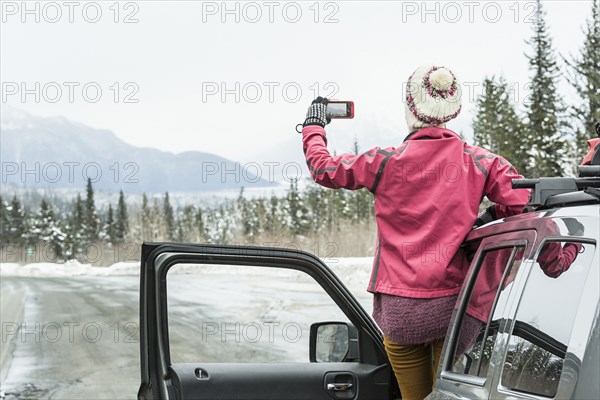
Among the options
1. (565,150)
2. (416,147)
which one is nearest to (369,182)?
(416,147)

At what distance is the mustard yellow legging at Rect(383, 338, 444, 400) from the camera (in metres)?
3.23

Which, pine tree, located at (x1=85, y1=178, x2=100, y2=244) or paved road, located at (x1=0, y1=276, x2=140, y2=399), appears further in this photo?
pine tree, located at (x1=85, y1=178, x2=100, y2=244)

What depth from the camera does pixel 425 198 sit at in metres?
3.21

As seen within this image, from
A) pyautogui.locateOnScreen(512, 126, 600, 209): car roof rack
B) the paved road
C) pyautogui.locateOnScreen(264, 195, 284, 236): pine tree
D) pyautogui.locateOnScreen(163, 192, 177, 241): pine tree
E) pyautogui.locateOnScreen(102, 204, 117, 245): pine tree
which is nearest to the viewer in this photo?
pyautogui.locateOnScreen(512, 126, 600, 209): car roof rack

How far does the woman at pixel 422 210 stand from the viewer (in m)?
3.12

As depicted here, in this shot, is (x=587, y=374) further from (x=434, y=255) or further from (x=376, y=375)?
(x=376, y=375)

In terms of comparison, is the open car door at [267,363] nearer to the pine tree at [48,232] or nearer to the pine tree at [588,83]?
the pine tree at [588,83]

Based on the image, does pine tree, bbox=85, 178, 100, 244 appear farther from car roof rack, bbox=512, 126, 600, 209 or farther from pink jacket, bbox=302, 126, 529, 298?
car roof rack, bbox=512, 126, 600, 209

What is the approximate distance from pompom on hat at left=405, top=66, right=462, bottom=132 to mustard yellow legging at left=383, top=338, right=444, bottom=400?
891 millimetres

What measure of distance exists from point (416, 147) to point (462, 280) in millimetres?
545

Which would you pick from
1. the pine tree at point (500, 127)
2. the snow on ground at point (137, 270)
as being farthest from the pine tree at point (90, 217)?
the pine tree at point (500, 127)

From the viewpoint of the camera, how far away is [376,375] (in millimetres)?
4008

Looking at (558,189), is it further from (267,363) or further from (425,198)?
(267,363)

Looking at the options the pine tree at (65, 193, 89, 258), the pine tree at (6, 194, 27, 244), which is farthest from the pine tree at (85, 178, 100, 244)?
the pine tree at (6, 194, 27, 244)
